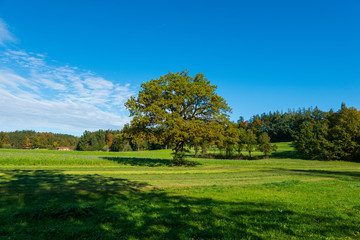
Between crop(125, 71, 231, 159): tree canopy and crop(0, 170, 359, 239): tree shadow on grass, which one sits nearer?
crop(0, 170, 359, 239): tree shadow on grass

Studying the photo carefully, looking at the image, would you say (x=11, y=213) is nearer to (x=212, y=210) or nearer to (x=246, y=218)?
(x=212, y=210)

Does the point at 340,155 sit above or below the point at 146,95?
below

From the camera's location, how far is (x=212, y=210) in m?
7.46

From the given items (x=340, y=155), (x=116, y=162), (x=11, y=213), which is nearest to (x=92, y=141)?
(x=116, y=162)

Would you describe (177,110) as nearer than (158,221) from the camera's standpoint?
No

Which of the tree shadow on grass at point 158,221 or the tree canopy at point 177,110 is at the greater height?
the tree canopy at point 177,110

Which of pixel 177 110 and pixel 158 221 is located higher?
pixel 177 110

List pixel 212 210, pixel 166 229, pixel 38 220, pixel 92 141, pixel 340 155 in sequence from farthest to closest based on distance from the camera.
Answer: pixel 92 141, pixel 340 155, pixel 212 210, pixel 38 220, pixel 166 229

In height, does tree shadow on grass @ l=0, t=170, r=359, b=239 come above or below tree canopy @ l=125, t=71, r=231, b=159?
below

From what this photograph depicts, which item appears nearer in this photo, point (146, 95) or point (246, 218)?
point (246, 218)

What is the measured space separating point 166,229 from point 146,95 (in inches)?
933

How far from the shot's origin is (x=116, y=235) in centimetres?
525

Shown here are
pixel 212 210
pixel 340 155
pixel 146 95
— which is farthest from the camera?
pixel 340 155

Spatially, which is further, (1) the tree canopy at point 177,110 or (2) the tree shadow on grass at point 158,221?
(1) the tree canopy at point 177,110
